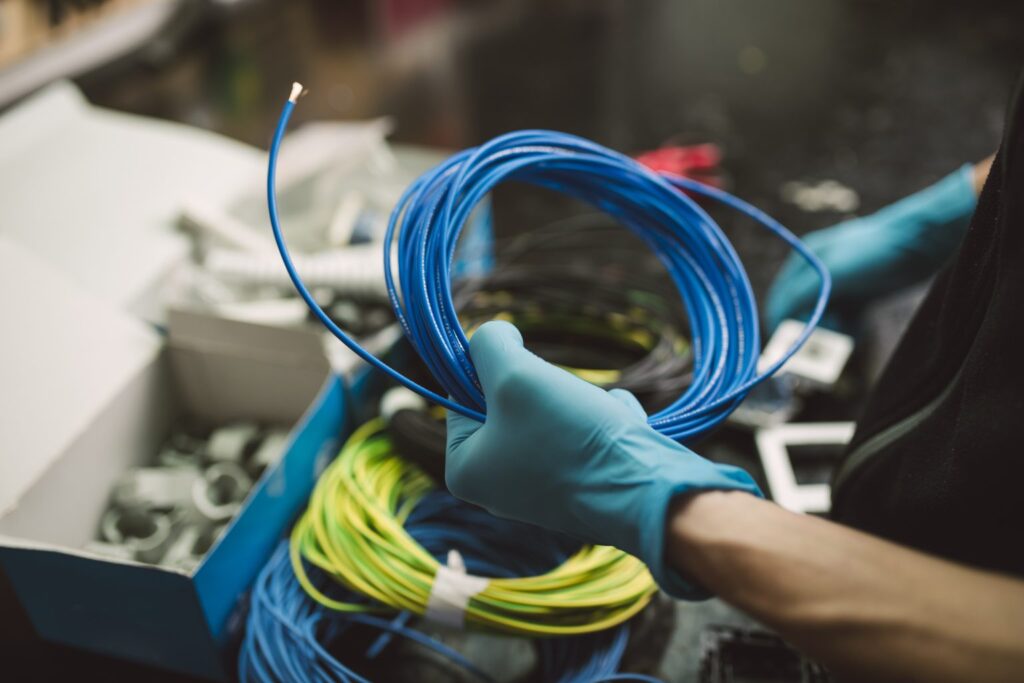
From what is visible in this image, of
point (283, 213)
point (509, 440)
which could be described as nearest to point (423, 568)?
point (509, 440)

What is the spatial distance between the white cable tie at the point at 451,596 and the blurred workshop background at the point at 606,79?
86cm

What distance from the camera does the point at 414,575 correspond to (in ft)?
3.24

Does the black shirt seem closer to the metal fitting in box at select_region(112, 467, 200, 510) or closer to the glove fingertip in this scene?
the glove fingertip

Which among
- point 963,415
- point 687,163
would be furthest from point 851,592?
point 687,163

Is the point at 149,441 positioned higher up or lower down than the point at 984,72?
lower down

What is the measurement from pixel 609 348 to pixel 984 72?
5.64 ft

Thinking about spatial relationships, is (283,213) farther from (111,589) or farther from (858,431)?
(858,431)

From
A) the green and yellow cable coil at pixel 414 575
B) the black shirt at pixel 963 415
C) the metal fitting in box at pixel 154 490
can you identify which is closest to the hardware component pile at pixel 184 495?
the metal fitting in box at pixel 154 490

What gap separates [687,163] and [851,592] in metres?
1.37

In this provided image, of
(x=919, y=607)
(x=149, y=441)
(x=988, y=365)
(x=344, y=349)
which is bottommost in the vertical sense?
(x=149, y=441)

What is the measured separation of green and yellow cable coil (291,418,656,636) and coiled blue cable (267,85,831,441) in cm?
23

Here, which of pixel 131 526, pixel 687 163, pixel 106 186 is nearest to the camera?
pixel 131 526

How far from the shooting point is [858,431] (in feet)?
3.28

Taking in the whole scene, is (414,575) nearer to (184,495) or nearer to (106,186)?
(184,495)
